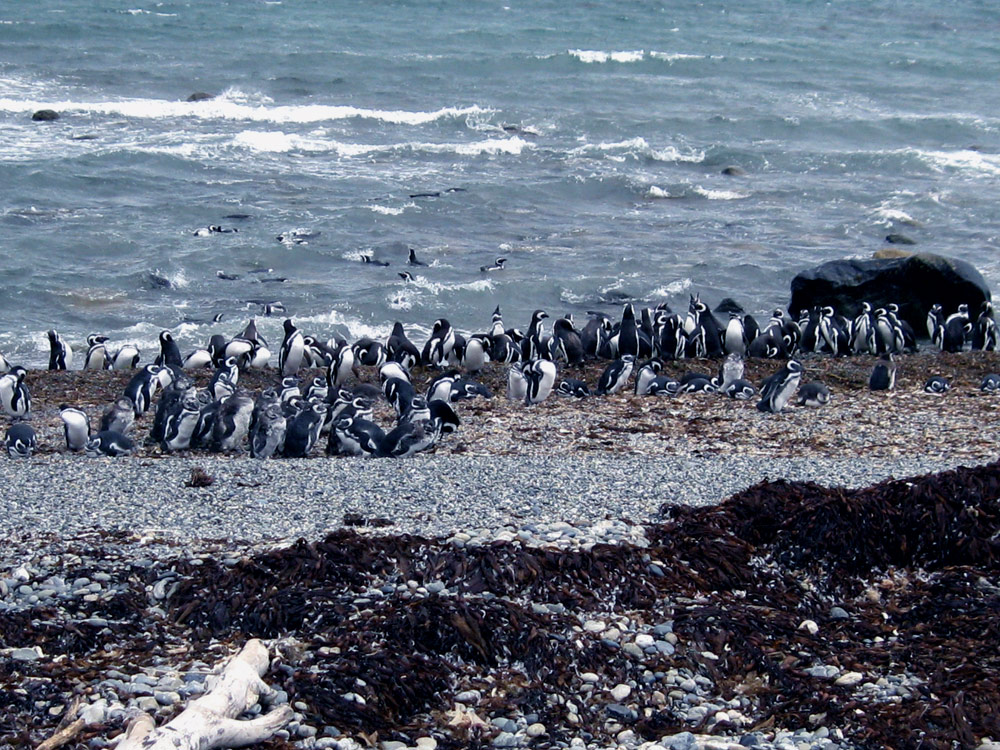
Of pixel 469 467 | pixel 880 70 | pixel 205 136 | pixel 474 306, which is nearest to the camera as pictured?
pixel 469 467

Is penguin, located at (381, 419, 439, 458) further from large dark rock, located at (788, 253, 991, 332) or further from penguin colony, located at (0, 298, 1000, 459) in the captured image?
large dark rock, located at (788, 253, 991, 332)

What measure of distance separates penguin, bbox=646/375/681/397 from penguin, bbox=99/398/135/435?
208 inches

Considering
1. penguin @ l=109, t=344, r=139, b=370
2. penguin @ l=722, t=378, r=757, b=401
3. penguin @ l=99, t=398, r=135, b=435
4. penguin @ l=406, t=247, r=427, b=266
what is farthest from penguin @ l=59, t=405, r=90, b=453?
penguin @ l=406, t=247, r=427, b=266

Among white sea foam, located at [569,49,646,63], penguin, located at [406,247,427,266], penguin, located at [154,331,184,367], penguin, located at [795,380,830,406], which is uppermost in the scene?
white sea foam, located at [569,49,646,63]

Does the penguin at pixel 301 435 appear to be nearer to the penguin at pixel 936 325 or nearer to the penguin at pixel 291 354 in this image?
the penguin at pixel 291 354

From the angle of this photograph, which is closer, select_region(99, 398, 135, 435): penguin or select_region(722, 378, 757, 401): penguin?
select_region(99, 398, 135, 435): penguin

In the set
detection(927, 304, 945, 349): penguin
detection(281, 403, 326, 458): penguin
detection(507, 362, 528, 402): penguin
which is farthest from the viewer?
detection(927, 304, 945, 349): penguin

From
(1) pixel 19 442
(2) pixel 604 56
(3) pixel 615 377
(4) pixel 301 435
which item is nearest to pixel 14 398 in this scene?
(1) pixel 19 442

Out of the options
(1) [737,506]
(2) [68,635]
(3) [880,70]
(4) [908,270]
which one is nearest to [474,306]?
(4) [908,270]

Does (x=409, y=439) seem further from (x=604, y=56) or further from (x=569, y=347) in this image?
(x=604, y=56)

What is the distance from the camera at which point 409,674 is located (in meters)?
5.62

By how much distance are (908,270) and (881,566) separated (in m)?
11.0

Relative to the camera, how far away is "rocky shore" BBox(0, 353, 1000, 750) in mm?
5406

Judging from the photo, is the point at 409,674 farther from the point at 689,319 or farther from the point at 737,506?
the point at 689,319
